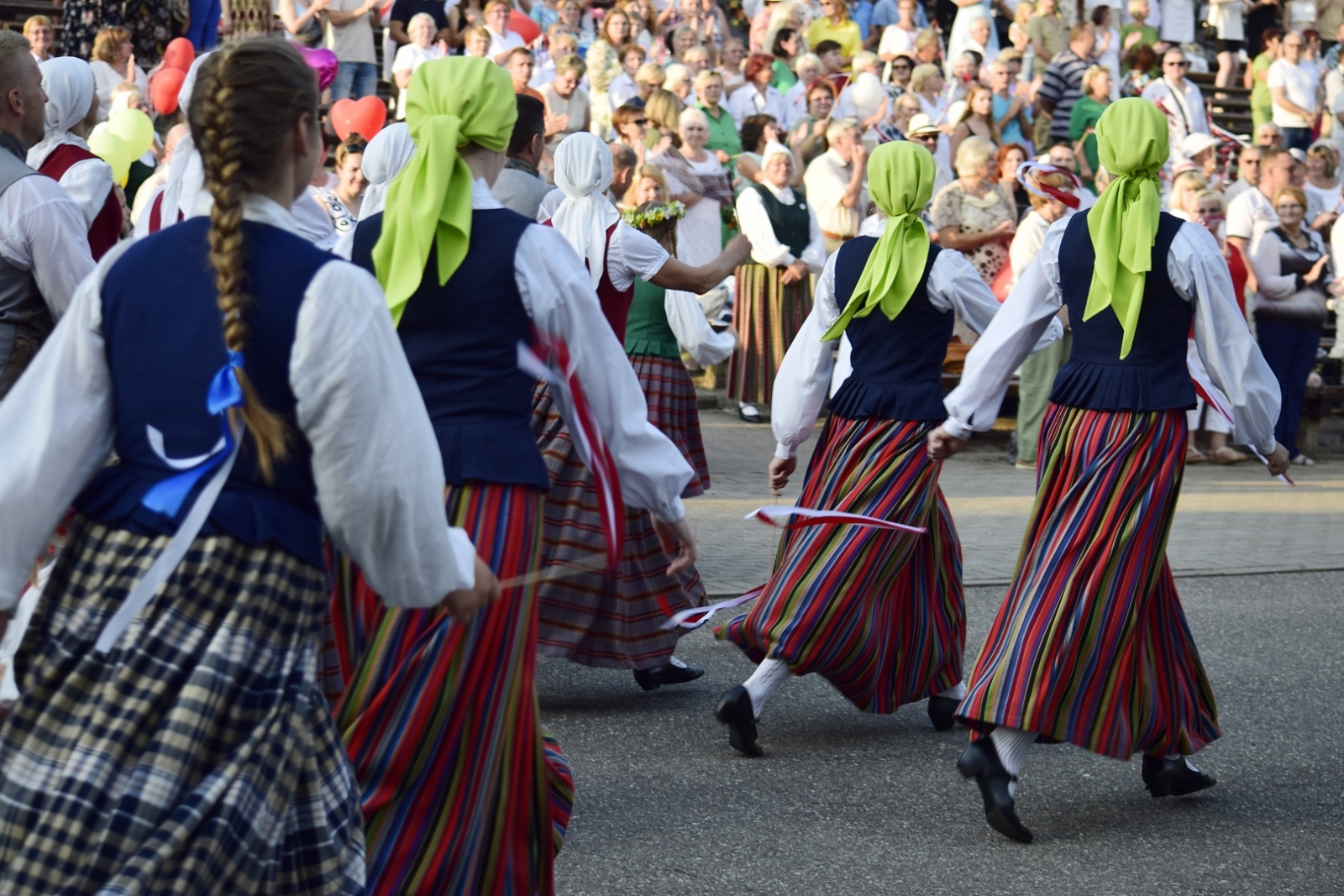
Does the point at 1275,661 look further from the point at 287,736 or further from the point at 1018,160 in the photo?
the point at 1018,160

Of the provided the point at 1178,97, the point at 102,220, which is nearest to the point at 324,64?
the point at 102,220

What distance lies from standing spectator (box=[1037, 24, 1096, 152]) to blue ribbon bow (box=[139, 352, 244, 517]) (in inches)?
483

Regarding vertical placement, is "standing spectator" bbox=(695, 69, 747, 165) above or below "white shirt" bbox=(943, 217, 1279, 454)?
above

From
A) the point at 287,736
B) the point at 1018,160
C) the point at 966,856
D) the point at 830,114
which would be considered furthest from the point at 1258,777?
the point at 830,114

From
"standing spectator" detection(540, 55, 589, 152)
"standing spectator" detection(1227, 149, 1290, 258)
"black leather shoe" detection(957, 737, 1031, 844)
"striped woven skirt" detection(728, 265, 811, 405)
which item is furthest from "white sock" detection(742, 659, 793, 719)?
"standing spectator" detection(540, 55, 589, 152)

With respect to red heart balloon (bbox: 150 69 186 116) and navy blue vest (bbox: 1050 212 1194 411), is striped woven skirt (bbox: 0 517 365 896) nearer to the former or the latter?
navy blue vest (bbox: 1050 212 1194 411)

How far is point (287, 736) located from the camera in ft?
7.54

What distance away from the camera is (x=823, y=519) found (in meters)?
4.85

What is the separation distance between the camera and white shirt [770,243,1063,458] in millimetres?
4930

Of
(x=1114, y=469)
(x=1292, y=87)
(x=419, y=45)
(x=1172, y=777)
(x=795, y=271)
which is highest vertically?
(x=419, y=45)

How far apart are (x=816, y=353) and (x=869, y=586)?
71 centimetres

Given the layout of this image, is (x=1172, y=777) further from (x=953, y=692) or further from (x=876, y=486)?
(x=876, y=486)

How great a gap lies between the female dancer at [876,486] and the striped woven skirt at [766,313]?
5766 mm

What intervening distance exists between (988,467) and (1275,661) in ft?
15.2
